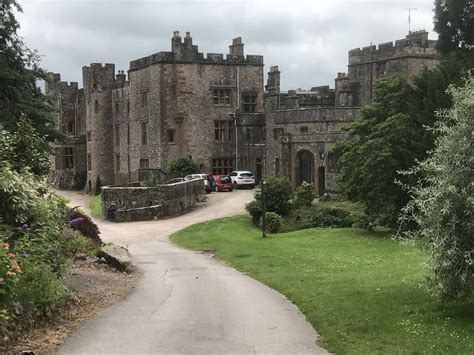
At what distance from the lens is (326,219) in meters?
35.3

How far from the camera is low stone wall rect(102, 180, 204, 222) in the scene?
37.5 metres

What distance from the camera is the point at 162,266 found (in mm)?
21266

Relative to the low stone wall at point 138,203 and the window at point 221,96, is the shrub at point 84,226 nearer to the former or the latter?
the low stone wall at point 138,203

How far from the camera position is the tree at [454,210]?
34.0ft

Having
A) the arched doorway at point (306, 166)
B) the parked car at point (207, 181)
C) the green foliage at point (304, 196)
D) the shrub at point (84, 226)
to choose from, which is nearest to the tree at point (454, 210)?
the shrub at point (84, 226)

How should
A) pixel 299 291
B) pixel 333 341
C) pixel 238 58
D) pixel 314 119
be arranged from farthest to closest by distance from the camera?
pixel 238 58 < pixel 314 119 < pixel 299 291 < pixel 333 341

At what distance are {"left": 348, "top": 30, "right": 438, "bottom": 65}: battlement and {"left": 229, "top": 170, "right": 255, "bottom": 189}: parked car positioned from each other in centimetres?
1611

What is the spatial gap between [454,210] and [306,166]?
36.0 metres

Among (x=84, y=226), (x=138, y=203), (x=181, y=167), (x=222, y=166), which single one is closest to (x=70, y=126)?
(x=222, y=166)

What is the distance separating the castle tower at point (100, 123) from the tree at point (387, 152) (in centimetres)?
3853

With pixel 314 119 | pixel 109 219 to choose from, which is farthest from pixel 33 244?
pixel 314 119

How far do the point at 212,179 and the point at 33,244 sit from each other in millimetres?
36409

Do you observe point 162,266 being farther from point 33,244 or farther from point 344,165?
point 344,165

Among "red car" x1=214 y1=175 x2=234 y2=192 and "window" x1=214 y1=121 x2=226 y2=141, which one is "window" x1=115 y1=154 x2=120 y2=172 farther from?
"red car" x1=214 y1=175 x2=234 y2=192
